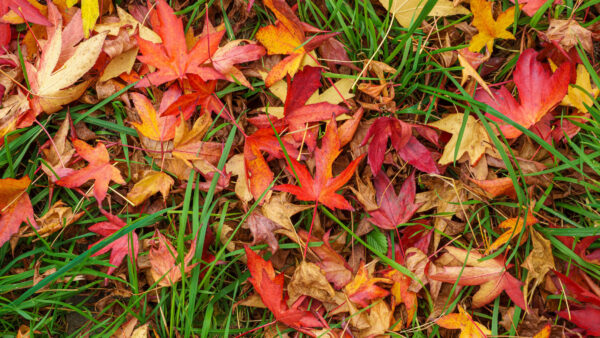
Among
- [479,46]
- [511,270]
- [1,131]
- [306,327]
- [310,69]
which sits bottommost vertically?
[306,327]

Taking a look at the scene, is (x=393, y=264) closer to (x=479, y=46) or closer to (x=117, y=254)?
(x=479, y=46)

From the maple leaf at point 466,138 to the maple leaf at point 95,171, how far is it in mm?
1130

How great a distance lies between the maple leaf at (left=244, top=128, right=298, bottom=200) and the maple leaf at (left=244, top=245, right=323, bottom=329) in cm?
21

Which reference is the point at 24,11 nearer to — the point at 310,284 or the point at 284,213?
the point at 284,213

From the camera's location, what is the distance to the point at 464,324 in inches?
55.2

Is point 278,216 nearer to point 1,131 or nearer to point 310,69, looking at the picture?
point 310,69

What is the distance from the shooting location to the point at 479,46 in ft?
4.80

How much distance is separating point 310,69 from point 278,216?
506 millimetres

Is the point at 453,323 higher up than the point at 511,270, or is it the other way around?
the point at 511,270

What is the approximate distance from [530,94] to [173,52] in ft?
3.94

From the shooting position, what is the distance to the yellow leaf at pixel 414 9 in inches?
57.4

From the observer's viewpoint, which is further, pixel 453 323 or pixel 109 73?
pixel 109 73

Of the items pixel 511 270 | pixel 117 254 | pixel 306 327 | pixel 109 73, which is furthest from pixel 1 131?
pixel 511 270

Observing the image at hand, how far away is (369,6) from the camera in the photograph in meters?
1.51
